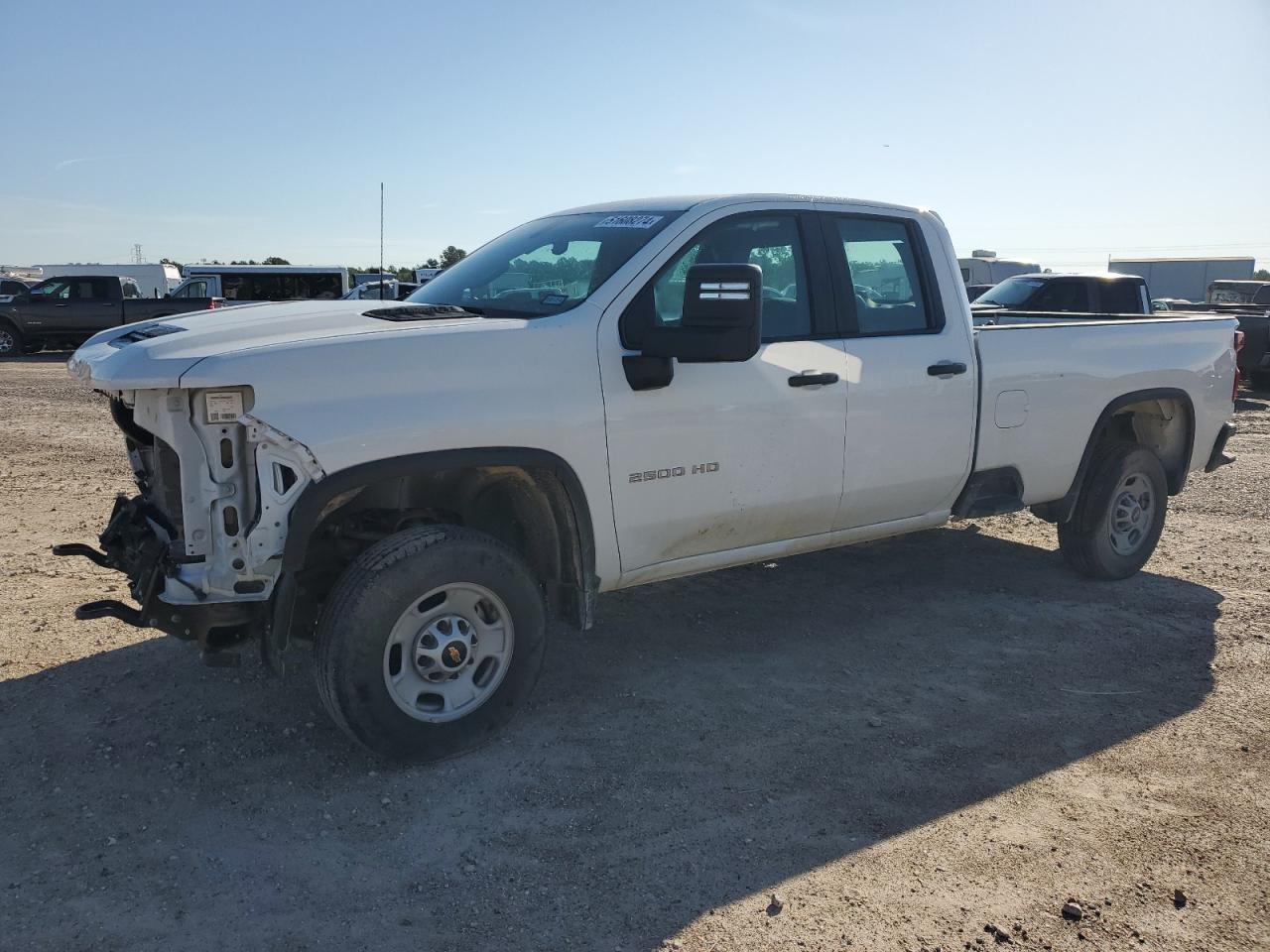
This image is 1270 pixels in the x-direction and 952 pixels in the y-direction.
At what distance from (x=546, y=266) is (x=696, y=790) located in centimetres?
229

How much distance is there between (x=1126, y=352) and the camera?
19.6ft

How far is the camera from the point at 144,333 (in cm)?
395

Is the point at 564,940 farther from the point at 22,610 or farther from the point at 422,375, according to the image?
the point at 22,610

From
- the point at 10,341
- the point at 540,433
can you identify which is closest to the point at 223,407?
the point at 540,433

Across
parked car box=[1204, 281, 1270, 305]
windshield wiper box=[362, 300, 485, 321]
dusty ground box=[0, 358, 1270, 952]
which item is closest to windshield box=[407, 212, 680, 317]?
windshield wiper box=[362, 300, 485, 321]

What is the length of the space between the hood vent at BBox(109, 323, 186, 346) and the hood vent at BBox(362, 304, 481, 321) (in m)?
0.71

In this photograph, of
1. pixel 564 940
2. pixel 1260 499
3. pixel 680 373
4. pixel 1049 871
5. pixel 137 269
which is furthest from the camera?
pixel 137 269

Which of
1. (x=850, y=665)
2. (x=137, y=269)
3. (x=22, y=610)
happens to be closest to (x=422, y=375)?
(x=850, y=665)

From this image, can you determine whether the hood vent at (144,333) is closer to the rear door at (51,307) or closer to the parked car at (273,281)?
the rear door at (51,307)

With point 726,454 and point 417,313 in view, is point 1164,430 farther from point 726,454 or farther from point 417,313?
point 417,313

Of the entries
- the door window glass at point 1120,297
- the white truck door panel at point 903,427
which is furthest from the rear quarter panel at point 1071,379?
the door window glass at point 1120,297

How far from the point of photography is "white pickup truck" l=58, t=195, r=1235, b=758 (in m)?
3.51

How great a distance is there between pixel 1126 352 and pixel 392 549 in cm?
437

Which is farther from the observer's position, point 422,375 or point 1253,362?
point 1253,362
